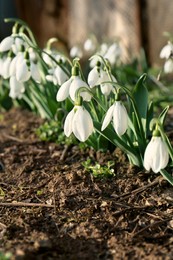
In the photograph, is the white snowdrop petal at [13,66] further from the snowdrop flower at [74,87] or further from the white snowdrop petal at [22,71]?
the snowdrop flower at [74,87]

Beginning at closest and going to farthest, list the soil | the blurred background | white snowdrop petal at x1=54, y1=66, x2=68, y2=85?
the soil → white snowdrop petal at x1=54, y1=66, x2=68, y2=85 → the blurred background

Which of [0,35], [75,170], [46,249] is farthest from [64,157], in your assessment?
[0,35]

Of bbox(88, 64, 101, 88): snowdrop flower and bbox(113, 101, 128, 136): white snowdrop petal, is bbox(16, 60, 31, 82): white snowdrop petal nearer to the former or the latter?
bbox(88, 64, 101, 88): snowdrop flower

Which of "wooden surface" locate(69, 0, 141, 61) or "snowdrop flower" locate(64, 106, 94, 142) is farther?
"wooden surface" locate(69, 0, 141, 61)

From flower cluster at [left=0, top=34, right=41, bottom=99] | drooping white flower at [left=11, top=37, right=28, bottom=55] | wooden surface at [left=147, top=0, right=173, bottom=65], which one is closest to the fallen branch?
flower cluster at [left=0, top=34, right=41, bottom=99]

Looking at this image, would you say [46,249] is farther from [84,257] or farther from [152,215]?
[152,215]

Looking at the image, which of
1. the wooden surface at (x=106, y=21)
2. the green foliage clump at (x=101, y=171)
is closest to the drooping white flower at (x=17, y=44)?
the green foliage clump at (x=101, y=171)
